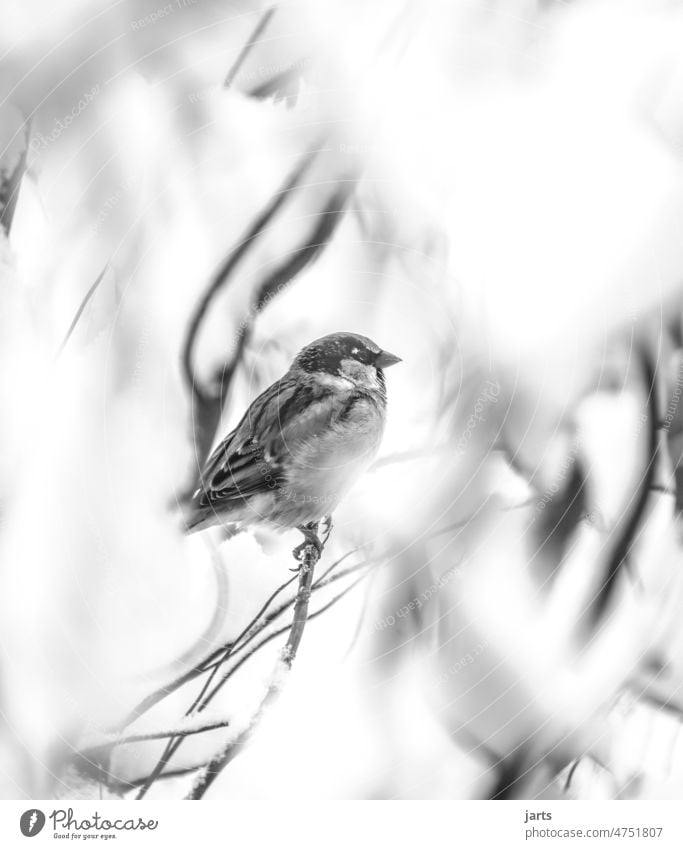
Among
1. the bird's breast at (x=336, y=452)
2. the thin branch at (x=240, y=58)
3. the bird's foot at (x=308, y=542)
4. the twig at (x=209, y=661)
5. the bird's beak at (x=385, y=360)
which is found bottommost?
the twig at (x=209, y=661)

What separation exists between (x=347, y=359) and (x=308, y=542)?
15 centimetres

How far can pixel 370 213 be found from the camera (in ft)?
2.01

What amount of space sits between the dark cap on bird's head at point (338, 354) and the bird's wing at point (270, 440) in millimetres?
16

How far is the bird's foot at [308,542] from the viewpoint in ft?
1.97

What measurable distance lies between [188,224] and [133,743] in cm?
43

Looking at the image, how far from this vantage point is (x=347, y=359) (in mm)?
592

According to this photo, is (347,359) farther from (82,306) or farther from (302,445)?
(82,306)

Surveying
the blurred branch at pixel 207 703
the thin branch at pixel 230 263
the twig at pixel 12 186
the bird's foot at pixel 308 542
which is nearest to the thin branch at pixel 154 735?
the blurred branch at pixel 207 703

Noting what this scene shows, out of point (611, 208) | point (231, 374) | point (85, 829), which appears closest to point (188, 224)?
point (231, 374)

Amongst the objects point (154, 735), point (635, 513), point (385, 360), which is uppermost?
point (385, 360)

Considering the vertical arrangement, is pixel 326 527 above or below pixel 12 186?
below

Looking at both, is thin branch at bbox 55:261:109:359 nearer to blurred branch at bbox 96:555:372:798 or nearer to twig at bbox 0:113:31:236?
twig at bbox 0:113:31:236

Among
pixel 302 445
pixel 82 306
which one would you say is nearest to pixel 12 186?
pixel 82 306

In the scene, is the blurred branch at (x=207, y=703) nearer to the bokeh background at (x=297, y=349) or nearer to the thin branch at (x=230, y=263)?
the bokeh background at (x=297, y=349)
